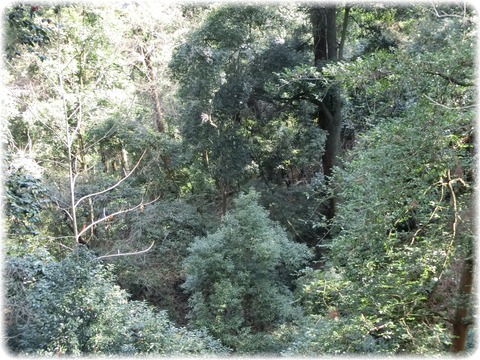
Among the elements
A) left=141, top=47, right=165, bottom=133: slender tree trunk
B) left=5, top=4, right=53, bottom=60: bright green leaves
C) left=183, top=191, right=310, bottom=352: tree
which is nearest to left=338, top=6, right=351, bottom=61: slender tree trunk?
left=183, top=191, right=310, bottom=352: tree

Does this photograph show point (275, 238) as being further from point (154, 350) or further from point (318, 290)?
point (318, 290)

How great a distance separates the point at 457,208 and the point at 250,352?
3753 millimetres

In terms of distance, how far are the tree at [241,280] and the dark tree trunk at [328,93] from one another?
6.22 ft

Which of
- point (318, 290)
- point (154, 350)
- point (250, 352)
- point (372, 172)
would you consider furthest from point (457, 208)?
point (250, 352)

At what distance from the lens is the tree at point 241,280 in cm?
626

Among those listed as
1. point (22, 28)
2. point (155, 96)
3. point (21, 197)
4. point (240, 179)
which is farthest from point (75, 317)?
point (155, 96)

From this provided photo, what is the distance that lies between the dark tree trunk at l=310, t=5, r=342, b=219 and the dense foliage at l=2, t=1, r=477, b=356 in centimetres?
4

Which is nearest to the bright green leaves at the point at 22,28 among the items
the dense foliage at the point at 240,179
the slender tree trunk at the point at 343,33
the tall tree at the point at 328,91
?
the dense foliage at the point at 240,179

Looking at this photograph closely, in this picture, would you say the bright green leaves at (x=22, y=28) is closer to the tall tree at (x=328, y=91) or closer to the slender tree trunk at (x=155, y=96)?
the tall tree at (x=328, y=91)

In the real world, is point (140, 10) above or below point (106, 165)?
above

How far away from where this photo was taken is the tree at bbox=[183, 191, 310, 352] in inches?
246

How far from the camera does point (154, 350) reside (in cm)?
473

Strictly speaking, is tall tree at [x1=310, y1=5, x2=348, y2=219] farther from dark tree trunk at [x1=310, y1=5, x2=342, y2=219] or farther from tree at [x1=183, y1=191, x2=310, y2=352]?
tree at [x1=183, y1=191, x2=310, y2=352]

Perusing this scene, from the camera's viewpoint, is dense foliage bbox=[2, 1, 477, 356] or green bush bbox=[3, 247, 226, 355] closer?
dense foliage bbox=[2, 1, 477, 356]
